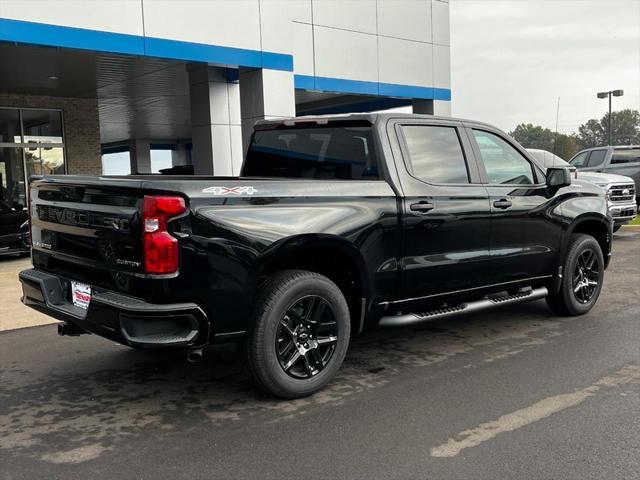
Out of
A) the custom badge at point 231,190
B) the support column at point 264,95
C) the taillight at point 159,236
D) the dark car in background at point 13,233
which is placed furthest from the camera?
the support column at point 264,95

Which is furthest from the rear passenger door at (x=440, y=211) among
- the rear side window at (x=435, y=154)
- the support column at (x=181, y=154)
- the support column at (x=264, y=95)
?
the support column at (x=181, y=154)

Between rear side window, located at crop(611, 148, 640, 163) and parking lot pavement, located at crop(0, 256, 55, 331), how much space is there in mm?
15150

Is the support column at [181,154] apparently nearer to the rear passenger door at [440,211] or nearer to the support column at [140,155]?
the support column at [140,155]

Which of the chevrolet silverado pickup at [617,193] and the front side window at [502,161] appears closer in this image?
the front side window at [502,161]

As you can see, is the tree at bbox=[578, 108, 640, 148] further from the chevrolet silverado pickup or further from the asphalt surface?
the asphalt surface

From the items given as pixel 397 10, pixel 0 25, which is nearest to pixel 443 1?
pixel 397 10

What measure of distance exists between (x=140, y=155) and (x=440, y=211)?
114 ft

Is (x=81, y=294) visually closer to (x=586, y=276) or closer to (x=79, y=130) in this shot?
(x=586, y=276)

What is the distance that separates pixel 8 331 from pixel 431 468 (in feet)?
16.0

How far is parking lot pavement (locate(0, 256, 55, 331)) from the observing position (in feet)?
22.7

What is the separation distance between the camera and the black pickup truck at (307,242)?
3.84 metres

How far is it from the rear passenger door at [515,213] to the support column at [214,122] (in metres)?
8.75

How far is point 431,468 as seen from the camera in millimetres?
3385

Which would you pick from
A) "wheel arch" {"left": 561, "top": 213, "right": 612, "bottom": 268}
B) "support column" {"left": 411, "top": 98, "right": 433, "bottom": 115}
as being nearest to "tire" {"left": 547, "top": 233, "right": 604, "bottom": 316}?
"wheel arch" {"left": 561, "top": 213, "right": 612, "bottom": 268}
